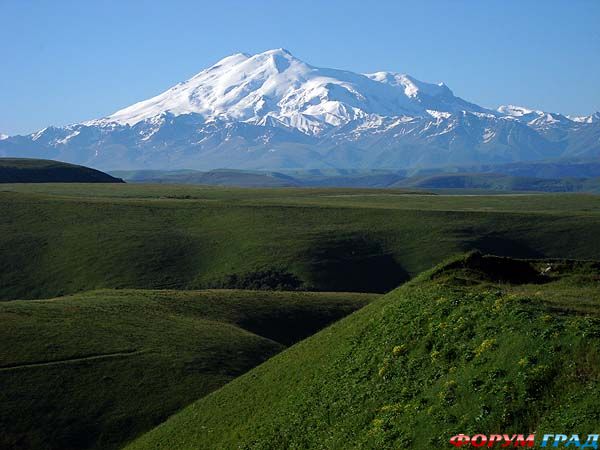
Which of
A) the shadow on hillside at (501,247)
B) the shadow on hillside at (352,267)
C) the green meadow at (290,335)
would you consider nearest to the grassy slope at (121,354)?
the green meadow at (290,335)

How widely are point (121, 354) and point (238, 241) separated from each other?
59.2m

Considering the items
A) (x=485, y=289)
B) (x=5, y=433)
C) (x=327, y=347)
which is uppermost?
(x=485, y=289)

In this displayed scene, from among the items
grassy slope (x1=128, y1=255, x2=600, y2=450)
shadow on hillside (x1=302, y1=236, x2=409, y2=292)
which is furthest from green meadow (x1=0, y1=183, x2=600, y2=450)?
shadow on hillside (x1=302, y1=236, x2=409, y2=292)

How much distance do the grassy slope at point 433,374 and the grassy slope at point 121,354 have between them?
18.7 ft

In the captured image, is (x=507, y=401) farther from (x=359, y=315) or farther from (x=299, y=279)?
(x=299, y=279)

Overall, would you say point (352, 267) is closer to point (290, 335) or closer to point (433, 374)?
point (290, 335)

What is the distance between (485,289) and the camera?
34.7 metres

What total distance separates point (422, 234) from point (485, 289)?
82384mm

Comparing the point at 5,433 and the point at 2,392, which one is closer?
the point at 5,433

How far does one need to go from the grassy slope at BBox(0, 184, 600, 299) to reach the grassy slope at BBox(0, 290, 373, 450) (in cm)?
2774

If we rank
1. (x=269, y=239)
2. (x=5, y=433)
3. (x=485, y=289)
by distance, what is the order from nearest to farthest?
(x=485, y=289) → (x=5, y=433) → (x=269, y=239)

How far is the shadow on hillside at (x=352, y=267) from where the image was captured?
9856cm

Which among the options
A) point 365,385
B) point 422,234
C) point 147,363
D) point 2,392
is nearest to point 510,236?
point 422,234

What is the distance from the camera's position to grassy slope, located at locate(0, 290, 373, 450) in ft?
150
